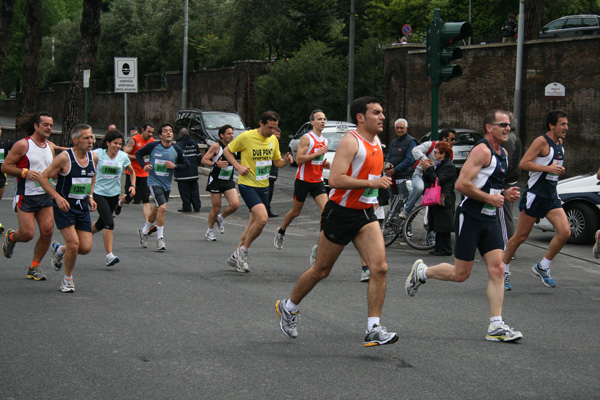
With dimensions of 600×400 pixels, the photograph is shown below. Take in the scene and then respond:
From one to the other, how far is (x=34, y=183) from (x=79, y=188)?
831 millimetres

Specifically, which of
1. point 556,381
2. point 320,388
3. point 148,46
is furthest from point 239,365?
point 148,46

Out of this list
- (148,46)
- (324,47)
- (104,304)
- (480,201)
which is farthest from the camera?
(148,46)

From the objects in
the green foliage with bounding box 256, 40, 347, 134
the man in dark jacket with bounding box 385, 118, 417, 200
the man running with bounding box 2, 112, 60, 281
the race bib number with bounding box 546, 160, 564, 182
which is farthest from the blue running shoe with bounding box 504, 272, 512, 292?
the green foliage with bounding box 256, 40, 347, 134

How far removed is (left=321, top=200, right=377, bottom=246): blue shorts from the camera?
6.44 meters

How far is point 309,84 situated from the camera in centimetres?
3603

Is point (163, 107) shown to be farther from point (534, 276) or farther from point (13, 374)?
point (13, 374)

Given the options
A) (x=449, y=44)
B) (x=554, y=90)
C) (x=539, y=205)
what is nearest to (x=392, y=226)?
(x=449, y=44)

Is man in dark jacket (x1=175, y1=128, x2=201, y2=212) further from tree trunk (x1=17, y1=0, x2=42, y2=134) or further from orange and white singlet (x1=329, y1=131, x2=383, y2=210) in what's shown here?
tree trunk (x1=17, y1=0, x2=42, y2=134)

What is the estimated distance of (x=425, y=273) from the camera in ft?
24.0

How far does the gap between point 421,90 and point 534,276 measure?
75.0 ft

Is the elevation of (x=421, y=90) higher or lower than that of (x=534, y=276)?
higher

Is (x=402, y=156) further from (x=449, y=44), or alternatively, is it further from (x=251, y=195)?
(x=251, y=195)

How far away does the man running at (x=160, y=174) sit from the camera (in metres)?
11.9

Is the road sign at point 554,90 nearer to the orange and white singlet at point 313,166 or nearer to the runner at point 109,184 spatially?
the orange and white singlet at point 313,166
